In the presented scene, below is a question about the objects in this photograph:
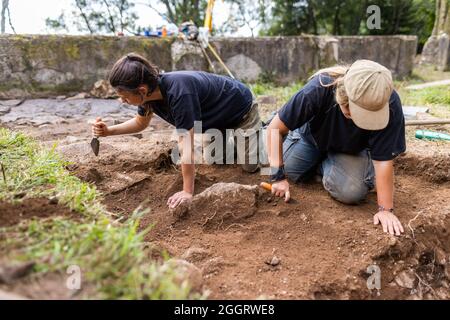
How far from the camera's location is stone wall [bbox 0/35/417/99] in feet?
15.7

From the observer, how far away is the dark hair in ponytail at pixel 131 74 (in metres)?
2.16

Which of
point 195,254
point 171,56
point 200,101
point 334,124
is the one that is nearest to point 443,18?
point 171,56

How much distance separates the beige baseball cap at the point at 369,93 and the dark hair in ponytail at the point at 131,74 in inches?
42.5

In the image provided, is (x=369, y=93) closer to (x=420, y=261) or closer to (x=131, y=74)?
(x=420, y=261)

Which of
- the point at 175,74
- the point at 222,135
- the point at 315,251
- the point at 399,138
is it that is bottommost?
the point at 315,251

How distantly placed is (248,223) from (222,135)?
3.33 feet

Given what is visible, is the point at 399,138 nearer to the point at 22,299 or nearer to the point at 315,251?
the point at 315,251

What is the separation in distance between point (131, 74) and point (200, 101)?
1.77 ft

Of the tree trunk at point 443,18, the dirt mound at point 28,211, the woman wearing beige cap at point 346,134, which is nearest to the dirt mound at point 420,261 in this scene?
the woman wearing beige cap at point 346,134

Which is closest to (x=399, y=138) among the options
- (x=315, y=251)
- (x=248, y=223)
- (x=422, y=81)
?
(x=315, y=251)

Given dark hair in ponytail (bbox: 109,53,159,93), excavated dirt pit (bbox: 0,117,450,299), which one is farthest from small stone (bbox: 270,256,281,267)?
dark hair in ponytail (bbox: 109,53,159,93)

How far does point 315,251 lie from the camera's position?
1917 mm

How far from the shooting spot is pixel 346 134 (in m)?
2.32

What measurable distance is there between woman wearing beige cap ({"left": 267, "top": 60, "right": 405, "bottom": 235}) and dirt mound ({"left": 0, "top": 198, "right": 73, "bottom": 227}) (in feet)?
4.12
